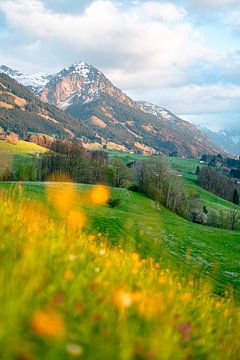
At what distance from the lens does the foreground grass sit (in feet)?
8.80

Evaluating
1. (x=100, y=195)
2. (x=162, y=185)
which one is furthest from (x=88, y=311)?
(x=162, y=185)

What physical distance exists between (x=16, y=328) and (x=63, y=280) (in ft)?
3.87

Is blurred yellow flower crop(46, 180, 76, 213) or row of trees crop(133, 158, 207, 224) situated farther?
row of trees crop(133, 158, 207, 224)

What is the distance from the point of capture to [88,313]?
3457 mm

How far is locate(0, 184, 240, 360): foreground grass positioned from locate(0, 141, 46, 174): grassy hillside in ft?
397

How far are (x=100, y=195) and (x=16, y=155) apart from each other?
97179 mm

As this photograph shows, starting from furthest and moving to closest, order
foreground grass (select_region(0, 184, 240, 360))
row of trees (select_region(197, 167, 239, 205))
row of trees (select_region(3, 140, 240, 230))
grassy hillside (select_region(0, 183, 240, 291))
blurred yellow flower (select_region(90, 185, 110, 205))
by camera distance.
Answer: row of trees (select_region(197, 167, 239, 205)) < row of trees (select_region(3, 140, 240, 230)) < blurred yellow flower (select_region(90, 185, 110, 205)) < grassy hillside (select_region(0, 183, 240, 291)) < foreground grass (select_region(0, 184, 240, 360))

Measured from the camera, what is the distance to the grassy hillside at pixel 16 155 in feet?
434

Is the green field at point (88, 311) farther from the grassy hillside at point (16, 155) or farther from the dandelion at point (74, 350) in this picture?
the grassy hillside at point (16, 155)

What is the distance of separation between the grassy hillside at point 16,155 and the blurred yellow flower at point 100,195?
201 feet

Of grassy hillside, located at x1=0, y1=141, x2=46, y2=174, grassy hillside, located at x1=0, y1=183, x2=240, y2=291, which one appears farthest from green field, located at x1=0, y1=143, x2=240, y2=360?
grassy hillside, located at x1=0, y1=141, x2=46, y2=174

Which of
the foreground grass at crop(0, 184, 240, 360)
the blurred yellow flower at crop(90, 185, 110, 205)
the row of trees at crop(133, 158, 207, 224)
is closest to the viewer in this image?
the foreground grass at crop(0, 184, 240, 360)

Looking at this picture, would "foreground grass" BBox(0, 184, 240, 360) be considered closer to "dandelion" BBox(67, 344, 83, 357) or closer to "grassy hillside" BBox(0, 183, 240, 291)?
"dandelion" BBox(67, 344, 83, 357)

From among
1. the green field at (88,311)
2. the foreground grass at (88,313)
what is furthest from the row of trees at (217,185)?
the foreground grass at (88,313)
